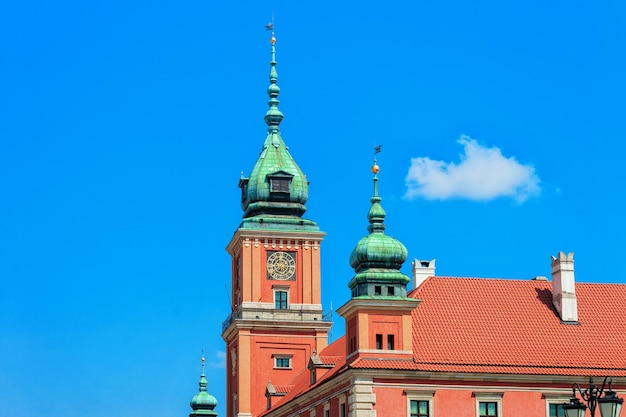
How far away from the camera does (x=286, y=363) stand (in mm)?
72875

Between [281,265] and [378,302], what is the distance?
72.5 ft

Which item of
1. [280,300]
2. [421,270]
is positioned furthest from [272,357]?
[421,270]

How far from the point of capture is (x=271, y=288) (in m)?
74.1

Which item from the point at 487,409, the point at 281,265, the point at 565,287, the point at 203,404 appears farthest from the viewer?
the point at 203,404

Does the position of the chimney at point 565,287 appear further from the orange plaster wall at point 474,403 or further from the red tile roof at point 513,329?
the orange plaster wall at point 474,403

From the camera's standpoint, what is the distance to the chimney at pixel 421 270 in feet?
194

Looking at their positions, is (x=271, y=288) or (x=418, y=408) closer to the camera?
(x=418, y=408)

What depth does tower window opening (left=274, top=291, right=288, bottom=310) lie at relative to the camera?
73975 millimetres

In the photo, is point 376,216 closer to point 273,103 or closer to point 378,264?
point 378,264

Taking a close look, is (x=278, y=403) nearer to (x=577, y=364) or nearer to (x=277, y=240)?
(x=277, y=240)

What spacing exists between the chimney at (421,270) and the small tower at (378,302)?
403 centimetres

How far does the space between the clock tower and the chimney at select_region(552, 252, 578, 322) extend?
1903 centimetres

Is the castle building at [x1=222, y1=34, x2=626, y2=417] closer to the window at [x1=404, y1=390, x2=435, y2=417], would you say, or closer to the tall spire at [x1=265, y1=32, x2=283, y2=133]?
the window at [x1=404, y1=390, x2=435, y2=417]

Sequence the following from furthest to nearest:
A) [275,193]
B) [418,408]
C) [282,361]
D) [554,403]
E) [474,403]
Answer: [275,193] < [282,361] < [554,403] < [474,403] < [418,408]
